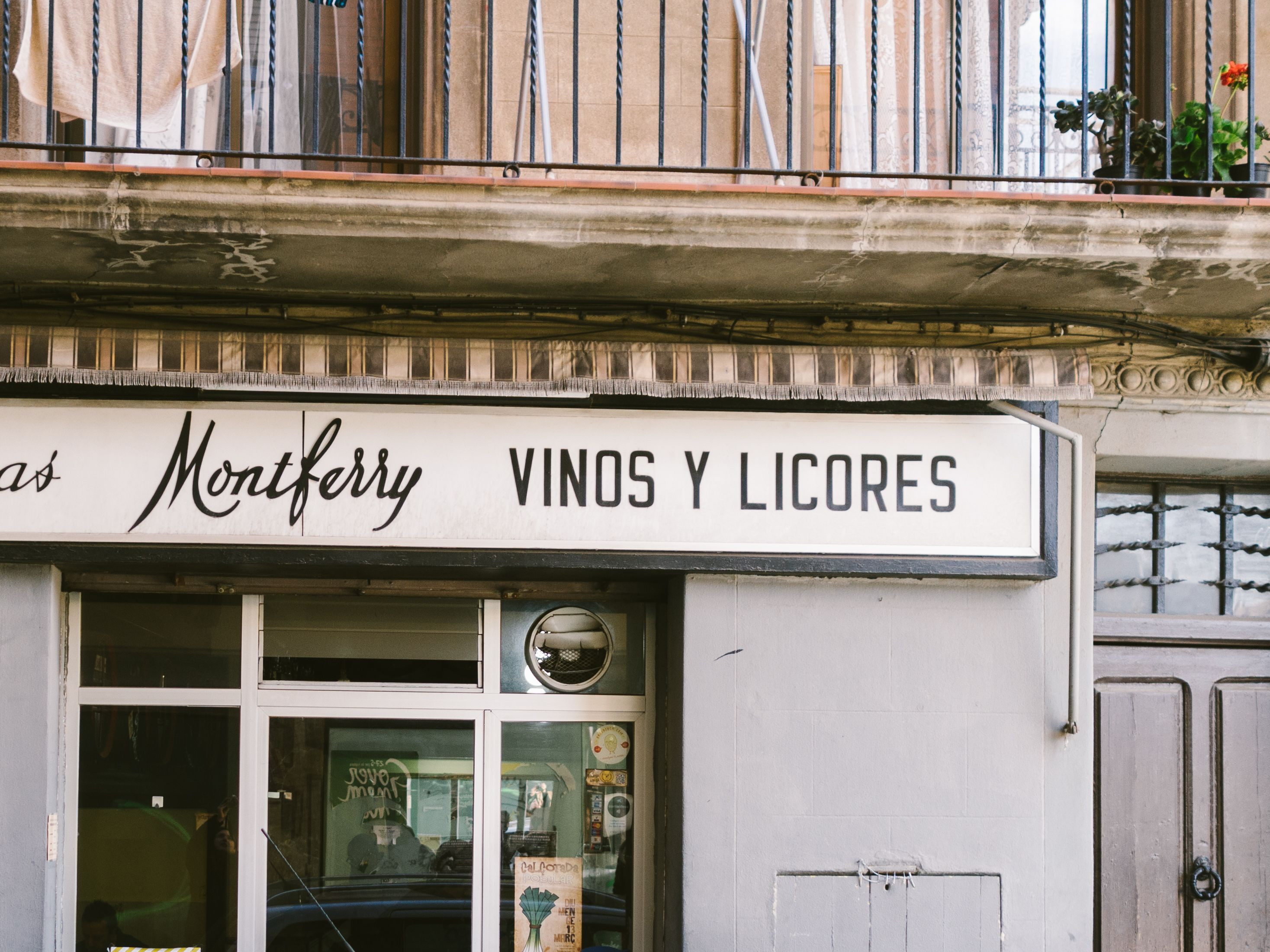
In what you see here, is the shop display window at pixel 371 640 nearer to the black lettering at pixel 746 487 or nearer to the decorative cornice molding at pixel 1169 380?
the black lettering at pixel 746 487

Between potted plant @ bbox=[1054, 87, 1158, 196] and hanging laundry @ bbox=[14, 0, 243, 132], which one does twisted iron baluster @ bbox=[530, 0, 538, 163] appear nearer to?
hanging laundry @ bbox=[14, 0, 243, 132]

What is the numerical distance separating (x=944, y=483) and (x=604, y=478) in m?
1.47

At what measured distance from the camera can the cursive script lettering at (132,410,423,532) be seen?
4.78 meters

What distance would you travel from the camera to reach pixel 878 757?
4.90m

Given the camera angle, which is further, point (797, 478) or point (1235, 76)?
point (797, 478)

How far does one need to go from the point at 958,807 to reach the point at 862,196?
262cm

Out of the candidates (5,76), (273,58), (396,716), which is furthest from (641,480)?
(5,76)

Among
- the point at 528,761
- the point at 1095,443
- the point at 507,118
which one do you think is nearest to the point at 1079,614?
the point at 1095,443

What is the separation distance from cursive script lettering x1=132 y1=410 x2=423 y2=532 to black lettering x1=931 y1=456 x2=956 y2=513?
219 cm

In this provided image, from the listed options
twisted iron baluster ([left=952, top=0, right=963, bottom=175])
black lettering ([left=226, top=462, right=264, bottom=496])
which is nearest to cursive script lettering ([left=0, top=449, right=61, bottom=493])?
black lettering ([left=226, top=462, right=264, bottom=496])

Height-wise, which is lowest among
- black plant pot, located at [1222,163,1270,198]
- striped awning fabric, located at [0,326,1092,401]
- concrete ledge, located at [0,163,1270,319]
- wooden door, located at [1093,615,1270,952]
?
wooden door, located at [1093,615,1270,952]

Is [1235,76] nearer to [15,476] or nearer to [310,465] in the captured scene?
[310,465]

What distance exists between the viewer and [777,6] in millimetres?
5301

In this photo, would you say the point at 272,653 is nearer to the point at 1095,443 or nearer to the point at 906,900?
the point at 906,900
